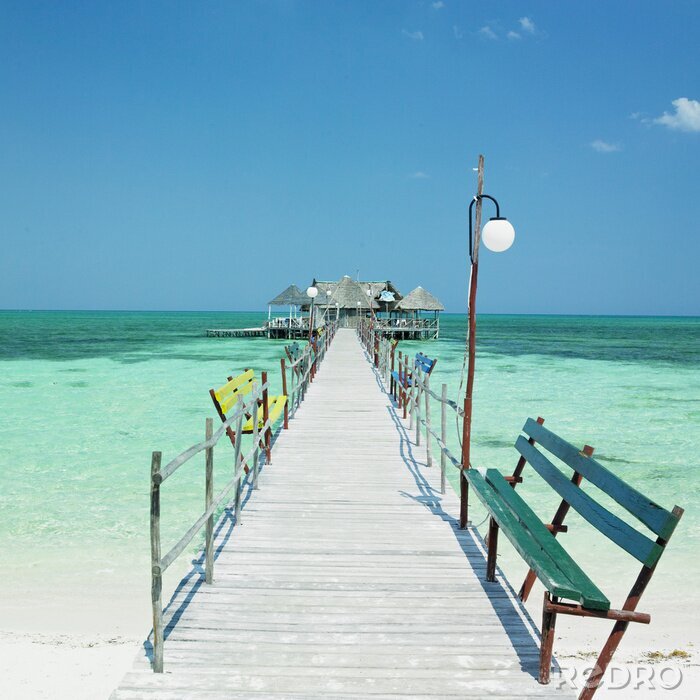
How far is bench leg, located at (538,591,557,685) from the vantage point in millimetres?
2678

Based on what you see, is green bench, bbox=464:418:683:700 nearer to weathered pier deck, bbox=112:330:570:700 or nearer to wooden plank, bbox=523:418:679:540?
wooden plank, bbox=523:418:679:540

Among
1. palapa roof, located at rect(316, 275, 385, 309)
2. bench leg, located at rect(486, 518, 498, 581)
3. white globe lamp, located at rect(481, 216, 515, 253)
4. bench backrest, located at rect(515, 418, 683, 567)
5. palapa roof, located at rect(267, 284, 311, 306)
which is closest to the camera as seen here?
bench backrest, located at rect(515, 418, 683, 567)

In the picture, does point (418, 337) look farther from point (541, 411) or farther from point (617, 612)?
point (617, 612)

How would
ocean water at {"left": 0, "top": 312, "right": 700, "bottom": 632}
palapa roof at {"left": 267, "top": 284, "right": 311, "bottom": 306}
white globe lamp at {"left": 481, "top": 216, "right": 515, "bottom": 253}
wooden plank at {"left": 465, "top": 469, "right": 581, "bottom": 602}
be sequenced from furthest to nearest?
palapa roof at {"left": 267, "top": 284, "right": 311, "bottom": 306}, ocean water at {"left": 0, "top": 312, "right": 700, "bottom": 632}, white globe lamp at {"left": 481, "top": 216, "right": 515, "bottom": 253}, wooden plank at {"left": 465, "top": 469, "right": 581, "bottom": 602}

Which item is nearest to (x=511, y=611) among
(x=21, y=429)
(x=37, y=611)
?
(x=37, y=611)

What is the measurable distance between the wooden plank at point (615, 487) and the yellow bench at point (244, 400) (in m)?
2.94

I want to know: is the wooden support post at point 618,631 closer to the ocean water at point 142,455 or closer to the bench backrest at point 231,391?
the ocean water at point 142,455

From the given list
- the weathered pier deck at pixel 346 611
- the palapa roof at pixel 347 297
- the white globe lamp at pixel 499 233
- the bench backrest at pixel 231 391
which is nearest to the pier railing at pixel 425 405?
the weathered pier deck at pixel 346 611

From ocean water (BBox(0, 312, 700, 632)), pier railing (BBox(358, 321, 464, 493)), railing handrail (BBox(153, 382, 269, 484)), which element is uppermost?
railing handrail (BBox(153, 382, 269, 484))

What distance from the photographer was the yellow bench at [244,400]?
6.57 m

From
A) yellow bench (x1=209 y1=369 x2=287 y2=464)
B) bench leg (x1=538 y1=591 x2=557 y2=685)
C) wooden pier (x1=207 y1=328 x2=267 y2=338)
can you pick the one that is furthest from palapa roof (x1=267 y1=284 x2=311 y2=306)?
bench leg (x1=538 y1=591 x2=557 y2=685)

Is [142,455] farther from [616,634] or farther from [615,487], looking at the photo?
[616,634]

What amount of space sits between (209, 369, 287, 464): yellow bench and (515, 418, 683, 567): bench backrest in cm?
290

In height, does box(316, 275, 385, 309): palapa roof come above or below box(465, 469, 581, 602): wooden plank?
above
